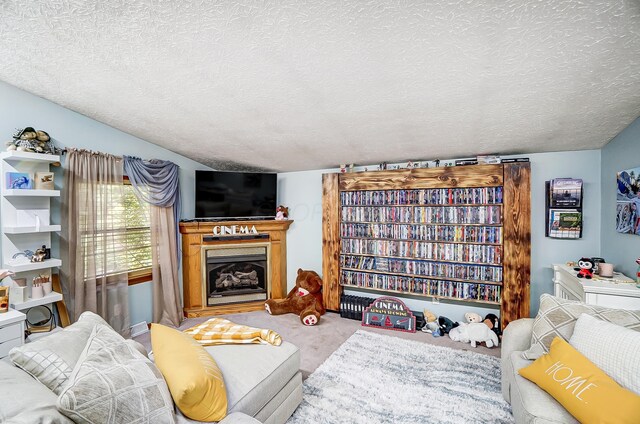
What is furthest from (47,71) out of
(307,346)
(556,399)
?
(556,399)

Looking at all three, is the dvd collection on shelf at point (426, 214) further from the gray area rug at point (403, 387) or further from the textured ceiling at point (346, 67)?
the gray area rug at point (403, 387)

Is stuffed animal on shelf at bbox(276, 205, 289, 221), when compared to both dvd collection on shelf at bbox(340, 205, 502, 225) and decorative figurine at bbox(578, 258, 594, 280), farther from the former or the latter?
decorative figurine at bbox(578, 258, 594, 280)

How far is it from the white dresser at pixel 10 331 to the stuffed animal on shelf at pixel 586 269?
4254 millimetres

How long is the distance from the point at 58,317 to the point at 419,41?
3728mm

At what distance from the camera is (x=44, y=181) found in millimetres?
2518

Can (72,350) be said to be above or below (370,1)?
below

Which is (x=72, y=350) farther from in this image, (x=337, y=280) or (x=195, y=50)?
(x=337, y=280)

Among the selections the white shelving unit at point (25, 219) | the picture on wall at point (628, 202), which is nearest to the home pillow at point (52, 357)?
the white shelving unit at point (25, 219)

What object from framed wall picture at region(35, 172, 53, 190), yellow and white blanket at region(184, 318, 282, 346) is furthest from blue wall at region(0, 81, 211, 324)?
yellow and white blanket at region(184, 318, 282, 346)

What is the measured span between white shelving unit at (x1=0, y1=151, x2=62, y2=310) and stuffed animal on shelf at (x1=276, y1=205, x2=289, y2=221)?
2.43 meters

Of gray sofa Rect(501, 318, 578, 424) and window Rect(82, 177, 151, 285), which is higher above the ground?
window Rect(82, 177, 151, 285)

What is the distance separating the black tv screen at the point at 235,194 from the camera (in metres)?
3.93

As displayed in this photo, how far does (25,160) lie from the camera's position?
2.45 m

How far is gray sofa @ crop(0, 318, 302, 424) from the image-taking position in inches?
36.0
